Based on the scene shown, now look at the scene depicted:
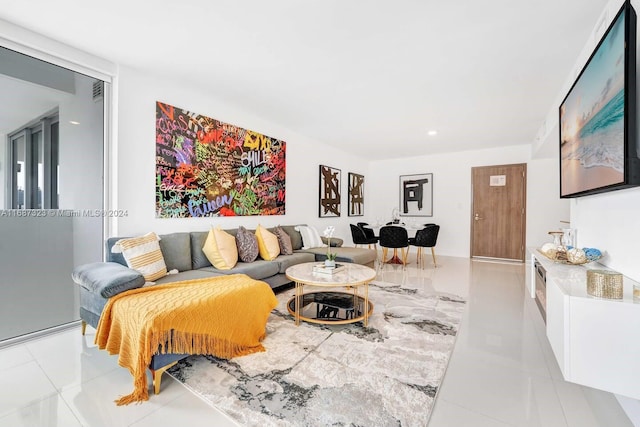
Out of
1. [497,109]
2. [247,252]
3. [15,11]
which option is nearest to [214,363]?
[247,252]

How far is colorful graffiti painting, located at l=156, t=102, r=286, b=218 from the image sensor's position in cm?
311

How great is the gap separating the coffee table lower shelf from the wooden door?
4.47 m

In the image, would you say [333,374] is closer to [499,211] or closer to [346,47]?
[346,47]

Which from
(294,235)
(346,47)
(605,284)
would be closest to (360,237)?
(294,235)

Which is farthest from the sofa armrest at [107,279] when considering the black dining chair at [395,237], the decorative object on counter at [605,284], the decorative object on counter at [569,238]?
the black dining chair at [395,237]

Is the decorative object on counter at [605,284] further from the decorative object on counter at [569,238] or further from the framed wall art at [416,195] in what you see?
the framed wall art at [416,195]

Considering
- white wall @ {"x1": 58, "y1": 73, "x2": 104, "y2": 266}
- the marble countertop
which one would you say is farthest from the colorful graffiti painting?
the marble countertop

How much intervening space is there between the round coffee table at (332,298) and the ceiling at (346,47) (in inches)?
82.0

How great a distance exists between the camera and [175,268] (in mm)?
2875

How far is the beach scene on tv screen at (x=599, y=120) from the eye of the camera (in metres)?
1.45

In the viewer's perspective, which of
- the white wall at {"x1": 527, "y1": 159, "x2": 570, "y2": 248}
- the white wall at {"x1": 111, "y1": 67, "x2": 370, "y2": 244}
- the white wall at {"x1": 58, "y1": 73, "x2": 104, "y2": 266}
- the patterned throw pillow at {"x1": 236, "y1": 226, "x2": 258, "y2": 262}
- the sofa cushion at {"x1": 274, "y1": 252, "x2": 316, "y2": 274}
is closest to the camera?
the white wall at {"x1": 58, "y1": 73, "x2": 104, "y2": 266}

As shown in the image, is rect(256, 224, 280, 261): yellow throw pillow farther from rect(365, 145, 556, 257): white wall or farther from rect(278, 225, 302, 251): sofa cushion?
rect(365, 145, 556, 257): white wall

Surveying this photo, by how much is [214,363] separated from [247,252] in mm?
1547

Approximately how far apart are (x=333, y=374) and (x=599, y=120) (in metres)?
2.31
